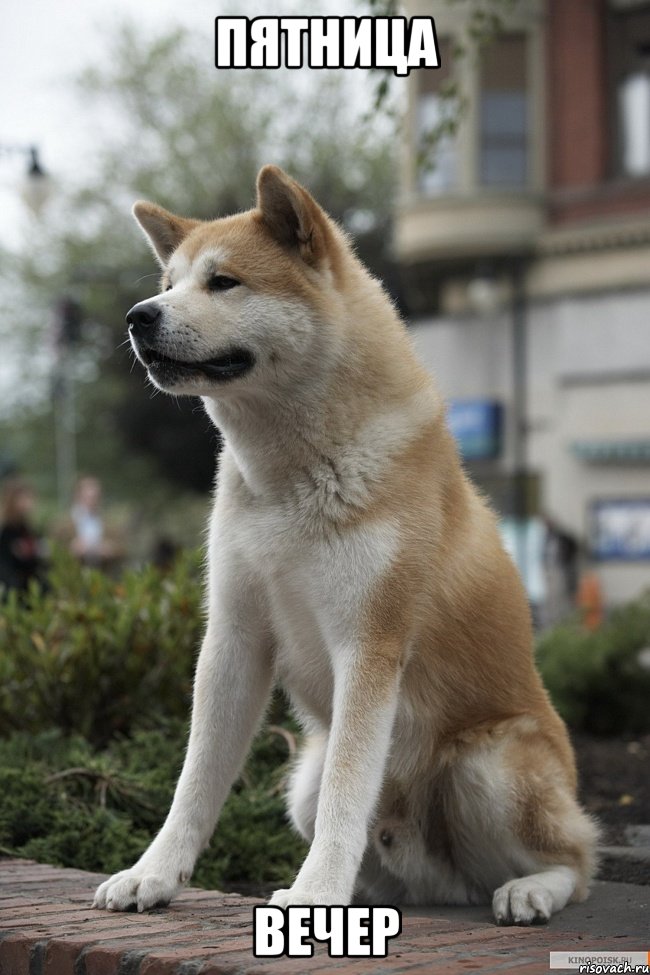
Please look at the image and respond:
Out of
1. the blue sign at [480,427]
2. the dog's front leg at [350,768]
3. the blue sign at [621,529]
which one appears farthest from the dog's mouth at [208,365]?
the blue sign at [480,427]

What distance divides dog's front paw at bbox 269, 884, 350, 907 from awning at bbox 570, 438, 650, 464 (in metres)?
19.8

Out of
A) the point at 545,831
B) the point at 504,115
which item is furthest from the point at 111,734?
the point at 504,115

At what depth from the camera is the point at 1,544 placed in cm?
1210

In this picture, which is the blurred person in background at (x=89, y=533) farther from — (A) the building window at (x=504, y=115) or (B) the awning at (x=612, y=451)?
(A) the building window at (x=504, y=115)

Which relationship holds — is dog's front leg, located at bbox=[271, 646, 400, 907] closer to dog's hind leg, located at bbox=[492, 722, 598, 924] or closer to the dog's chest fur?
the dog's chest fur

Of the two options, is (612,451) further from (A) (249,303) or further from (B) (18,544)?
(A) (249,303)

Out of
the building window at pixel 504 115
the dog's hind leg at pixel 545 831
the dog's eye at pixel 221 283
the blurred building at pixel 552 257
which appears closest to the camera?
the dog's eye at pixel 221 283

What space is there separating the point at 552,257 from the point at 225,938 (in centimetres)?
2216

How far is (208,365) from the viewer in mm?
3803

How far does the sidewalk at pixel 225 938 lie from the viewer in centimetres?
328

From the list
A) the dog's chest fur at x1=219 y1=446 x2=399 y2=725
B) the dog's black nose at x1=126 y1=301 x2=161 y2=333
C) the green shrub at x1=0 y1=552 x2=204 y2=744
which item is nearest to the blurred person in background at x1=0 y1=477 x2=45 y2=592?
the green shrub at x1=0 y1=552 x2=204 y2=744

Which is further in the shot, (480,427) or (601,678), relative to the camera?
(480,427)

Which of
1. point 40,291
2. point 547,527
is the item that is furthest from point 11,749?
point 40,291

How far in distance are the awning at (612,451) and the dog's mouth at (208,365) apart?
19.6m
